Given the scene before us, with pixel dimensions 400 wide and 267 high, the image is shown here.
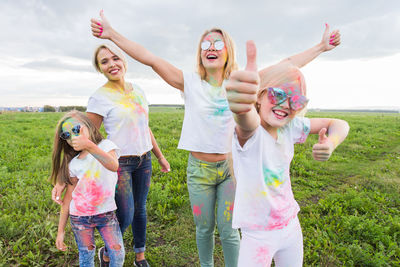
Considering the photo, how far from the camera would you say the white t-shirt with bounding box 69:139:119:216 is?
215 centimetres

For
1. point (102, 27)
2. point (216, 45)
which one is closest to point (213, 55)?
point (216, 45)

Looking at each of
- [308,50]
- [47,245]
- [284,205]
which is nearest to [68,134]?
[284,205]

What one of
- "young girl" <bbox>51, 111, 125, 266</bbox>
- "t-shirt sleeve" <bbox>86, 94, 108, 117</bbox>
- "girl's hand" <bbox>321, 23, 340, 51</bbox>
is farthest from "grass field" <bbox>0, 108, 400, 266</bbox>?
"girl's hand" <bbox>321, 23, 340, 51</bbox>

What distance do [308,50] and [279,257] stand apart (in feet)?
6.19

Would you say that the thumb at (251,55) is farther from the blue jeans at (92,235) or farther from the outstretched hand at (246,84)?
the blue jeans at (92,235)

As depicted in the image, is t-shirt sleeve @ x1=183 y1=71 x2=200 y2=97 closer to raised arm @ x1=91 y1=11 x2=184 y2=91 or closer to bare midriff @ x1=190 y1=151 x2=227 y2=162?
raised arm @ x1=91 y1=11 x2=184 y2=91

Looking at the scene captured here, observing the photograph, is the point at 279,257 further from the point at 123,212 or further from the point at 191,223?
the point at 191,223

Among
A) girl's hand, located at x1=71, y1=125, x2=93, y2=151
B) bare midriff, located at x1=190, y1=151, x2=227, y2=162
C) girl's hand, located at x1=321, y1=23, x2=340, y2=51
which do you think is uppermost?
girl's hand, located at x1=321, y1=23, x2=340, y2=51

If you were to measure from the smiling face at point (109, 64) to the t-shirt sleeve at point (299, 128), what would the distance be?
1813 millimetres

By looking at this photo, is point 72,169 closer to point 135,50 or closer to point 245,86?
point 135,50

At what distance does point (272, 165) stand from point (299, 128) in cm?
36

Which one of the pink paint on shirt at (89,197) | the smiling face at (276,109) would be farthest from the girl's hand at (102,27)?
the smiling face at (276,109)

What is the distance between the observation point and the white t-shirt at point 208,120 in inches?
84.2

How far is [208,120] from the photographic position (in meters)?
2.14
